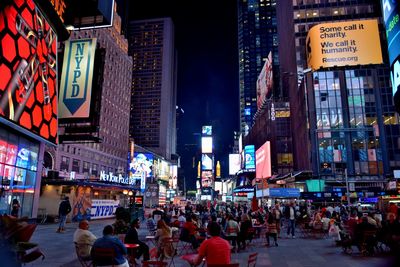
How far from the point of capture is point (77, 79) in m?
25.4

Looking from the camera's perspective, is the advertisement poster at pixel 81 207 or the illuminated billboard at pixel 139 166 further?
the illuminated billboard at pixel 139 166

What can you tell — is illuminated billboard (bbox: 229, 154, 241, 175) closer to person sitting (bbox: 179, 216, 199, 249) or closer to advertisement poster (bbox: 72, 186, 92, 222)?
advertisement poster (bbox: 72, 186, 92, 222)

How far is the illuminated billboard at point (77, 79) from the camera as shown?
24406 mm

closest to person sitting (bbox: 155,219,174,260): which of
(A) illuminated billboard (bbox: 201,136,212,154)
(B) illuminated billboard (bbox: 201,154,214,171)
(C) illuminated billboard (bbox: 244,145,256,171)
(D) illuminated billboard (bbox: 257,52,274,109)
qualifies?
(D) illuminated billboard (bbox: 257,52,274,109)

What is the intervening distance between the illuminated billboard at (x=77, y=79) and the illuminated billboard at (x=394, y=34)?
1941cm

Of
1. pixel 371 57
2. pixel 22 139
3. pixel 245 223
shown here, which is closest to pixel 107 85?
pixel 371 57

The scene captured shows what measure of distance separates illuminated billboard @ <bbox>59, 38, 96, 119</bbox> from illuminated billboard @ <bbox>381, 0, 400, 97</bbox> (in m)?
19.4

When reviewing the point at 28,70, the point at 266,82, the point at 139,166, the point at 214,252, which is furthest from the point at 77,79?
the point at 139,166

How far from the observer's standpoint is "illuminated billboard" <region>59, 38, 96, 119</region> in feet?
80.1

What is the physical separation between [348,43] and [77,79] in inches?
2060

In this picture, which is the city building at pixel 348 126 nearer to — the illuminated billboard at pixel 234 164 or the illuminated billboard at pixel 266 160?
the illuminated billboard at pixel 266 160

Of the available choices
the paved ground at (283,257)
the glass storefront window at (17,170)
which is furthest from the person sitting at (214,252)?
the glass storefront window at (17,170)

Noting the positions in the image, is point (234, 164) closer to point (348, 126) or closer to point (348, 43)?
point (348, 126)

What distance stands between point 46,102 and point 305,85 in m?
51.9
